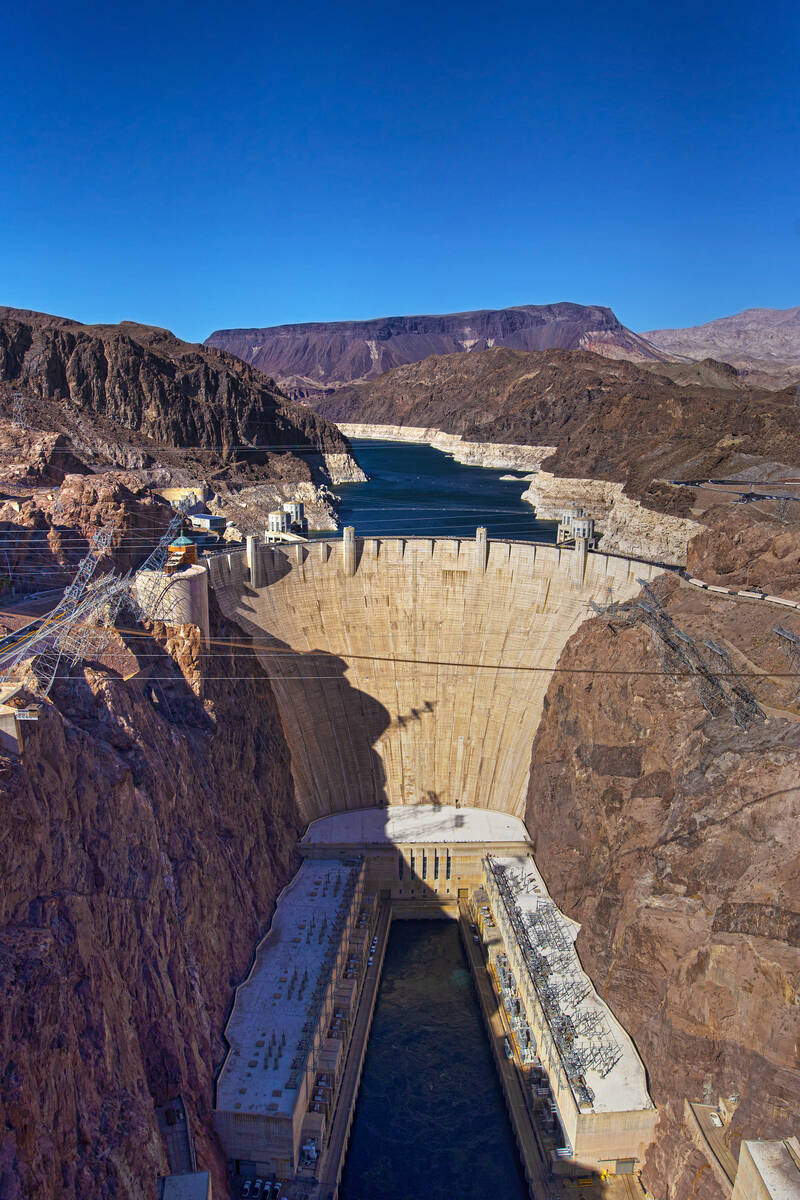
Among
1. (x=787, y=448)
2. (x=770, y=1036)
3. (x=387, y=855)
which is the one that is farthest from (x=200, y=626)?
(x=787, y=448)

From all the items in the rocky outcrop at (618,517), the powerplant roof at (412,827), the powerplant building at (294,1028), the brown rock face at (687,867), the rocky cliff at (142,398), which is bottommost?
the powerplant building at (294,1028)

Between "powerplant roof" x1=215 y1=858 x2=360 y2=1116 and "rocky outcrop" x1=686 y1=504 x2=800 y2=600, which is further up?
"rocky outcrop" x1=686 y1=504 x2=800 y2=600

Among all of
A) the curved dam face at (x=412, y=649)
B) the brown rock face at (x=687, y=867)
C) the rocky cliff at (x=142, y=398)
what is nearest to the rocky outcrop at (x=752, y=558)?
the curved dam face at (x=412, y=649)

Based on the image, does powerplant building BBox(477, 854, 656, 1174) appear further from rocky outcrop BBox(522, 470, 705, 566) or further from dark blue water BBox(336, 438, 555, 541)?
dark blue water BBox(336, 438, 555, 541)

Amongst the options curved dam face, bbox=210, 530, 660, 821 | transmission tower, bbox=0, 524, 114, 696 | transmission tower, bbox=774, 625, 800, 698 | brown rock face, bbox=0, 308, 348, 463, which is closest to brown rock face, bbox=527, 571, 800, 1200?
transmission tower, bbox=774, 625, 800, 698

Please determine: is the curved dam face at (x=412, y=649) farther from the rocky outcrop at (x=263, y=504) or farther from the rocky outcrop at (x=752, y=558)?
the rocky outcrop at (x=263, y=504)

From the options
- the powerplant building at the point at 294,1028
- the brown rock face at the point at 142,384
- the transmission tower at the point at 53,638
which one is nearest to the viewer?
the transmission tower at the point at 53,638

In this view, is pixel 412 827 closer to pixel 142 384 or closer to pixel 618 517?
pixel 618 517
